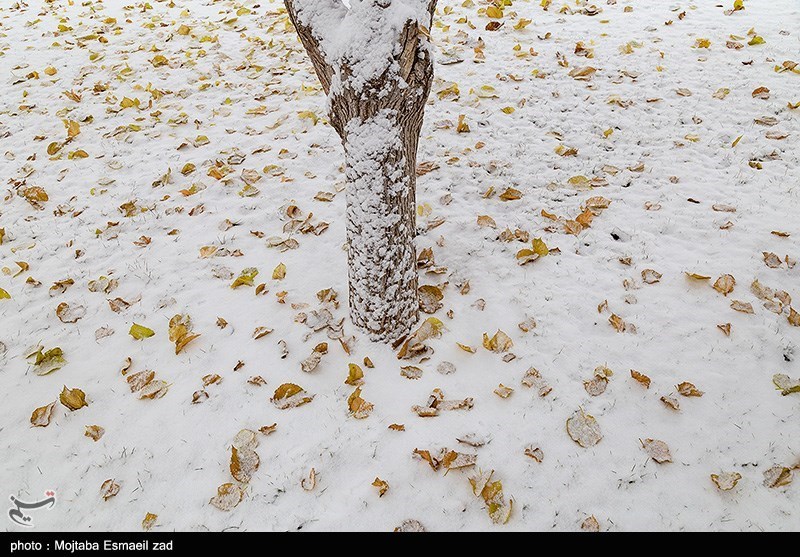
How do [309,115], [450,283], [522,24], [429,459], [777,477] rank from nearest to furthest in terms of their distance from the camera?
[777,477] < [429,459] < [450,283] < [309,115] < [522,24]

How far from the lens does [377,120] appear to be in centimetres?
215

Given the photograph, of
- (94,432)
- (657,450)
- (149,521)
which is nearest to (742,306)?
(657,450)

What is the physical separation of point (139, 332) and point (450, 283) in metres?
1.86

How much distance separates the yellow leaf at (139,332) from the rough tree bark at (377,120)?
1206 mm

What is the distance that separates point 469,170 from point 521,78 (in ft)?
5.40

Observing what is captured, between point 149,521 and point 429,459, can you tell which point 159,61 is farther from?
point 429,459

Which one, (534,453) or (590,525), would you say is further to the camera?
(534,453)

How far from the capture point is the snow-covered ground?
2148 mm

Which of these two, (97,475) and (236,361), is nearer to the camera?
(97,475)

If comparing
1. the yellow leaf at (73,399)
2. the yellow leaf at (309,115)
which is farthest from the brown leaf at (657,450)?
the yellow leaf at (309,115)

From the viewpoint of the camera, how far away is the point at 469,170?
3.89 m

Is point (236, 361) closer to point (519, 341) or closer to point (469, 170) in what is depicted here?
point (519, 341)

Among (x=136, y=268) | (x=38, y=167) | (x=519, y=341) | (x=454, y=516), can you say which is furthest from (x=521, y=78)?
(x=38, y=167)

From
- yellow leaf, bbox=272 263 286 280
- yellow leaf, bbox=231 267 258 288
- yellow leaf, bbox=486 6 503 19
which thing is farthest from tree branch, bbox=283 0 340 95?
yellow leaf, bbox=486 6 503 19
